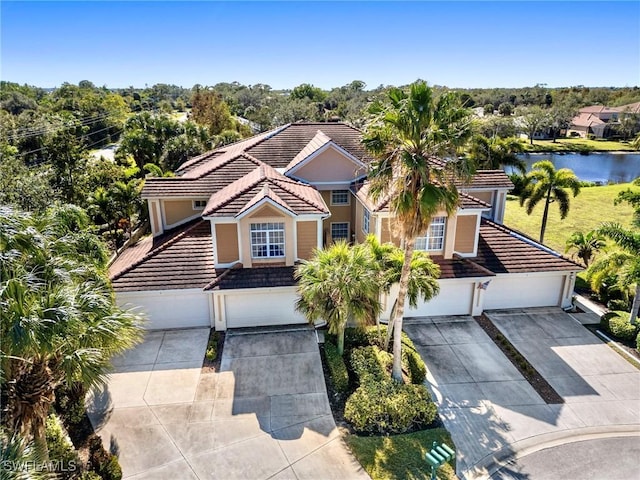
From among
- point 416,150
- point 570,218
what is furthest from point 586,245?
point 416,150

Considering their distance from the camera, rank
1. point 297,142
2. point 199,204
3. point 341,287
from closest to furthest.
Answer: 1. point 341,287
2. point 199,204
3. point 297,142

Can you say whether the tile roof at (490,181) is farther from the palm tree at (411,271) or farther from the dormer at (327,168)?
the palm tree at (411,271)

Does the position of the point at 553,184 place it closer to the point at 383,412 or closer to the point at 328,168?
the point at 328,168

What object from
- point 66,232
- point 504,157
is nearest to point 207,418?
point 66,232

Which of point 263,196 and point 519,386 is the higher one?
point 263,196

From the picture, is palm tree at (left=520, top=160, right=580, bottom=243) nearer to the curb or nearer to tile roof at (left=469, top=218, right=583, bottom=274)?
tile roof at (left=469, top=218, right=583, bottom=274)

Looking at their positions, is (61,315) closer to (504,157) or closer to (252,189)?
(252,189)
